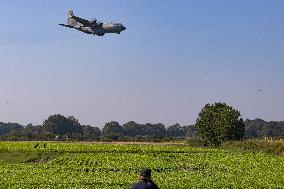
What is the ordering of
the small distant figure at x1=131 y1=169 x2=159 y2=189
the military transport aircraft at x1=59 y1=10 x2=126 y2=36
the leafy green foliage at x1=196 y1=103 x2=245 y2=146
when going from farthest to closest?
1. the leafy green foliage at x1=196 y1=103 x2=245 y2=146
2. the military transport aircraft at x1=59 y1=10 x2=126 y2=36
3. the small distant figure at x1=131 y1=169 x2=159 y2=189

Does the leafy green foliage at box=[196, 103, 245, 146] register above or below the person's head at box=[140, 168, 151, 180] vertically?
above

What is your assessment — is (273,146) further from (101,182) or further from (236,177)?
(101,182)

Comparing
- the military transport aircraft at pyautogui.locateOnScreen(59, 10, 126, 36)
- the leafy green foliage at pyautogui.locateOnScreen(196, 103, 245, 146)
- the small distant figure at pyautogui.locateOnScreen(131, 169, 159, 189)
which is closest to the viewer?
the small distant figure at pyautogui.locateOnScreen(131, 169, 159, 189)

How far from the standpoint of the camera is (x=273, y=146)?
3216 inches

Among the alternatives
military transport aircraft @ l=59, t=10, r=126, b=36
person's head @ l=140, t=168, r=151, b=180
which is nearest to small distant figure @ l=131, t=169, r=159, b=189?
person's head @ l=140, t=168, r=151, b=180

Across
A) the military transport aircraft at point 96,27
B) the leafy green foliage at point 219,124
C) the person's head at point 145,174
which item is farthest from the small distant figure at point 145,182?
the leafy green foliage at point 219,124

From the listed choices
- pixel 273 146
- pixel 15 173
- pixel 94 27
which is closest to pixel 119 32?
pixel 94 27

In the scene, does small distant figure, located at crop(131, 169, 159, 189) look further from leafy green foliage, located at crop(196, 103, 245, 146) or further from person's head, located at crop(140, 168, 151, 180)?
leafy green foliage, located at crop(196, 103, 245, 146)

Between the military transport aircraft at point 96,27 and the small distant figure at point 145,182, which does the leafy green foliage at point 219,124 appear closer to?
the military transport aircraft at point 96,27

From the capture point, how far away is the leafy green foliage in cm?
10788

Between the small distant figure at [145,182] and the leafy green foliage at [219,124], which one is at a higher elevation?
the leafy green foliage at [219,124]

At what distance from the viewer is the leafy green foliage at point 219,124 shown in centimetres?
10788

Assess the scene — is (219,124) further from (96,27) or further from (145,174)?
(145,174)

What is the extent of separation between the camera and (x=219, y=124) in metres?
109
